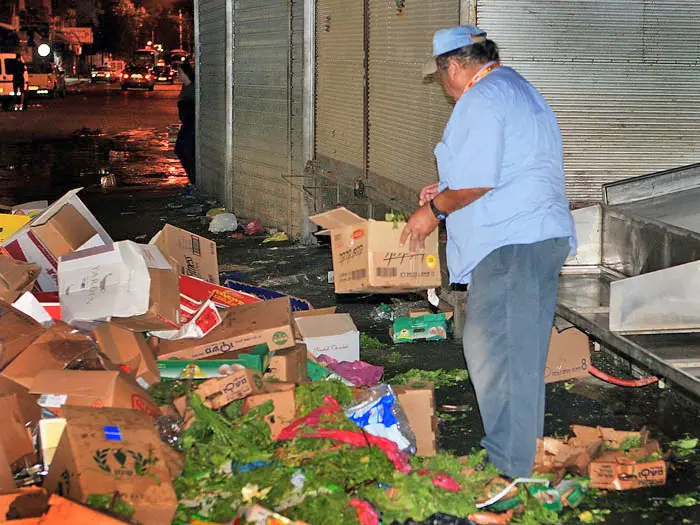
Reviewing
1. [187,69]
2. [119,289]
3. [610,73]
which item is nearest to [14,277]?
[119,289]

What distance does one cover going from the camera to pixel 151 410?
15.0 ft


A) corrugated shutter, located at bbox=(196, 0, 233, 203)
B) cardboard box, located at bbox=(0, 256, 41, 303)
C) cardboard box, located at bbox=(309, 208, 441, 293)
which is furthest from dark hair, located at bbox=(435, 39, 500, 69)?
corrugated shutter, located at bbox=(196, 0, 233, 203)

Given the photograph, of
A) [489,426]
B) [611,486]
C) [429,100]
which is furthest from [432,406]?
[429,100]

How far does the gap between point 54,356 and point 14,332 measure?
308 millimetres

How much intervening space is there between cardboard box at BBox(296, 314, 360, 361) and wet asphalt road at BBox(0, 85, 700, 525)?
372 mm

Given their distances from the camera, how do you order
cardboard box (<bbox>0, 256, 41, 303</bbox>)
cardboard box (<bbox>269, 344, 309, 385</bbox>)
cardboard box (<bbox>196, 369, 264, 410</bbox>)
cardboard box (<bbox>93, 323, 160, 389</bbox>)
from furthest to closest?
cardboard box (<bbox>0, 256, 41, 303</bbox>), cardboard box (<bbox>269, 344, 309, 385</bbox>), cardboard box (<bbox>93, 323, 160, 389</bbox>), cardboard box (<bbox>196, 369, 264, 410</bbox>)

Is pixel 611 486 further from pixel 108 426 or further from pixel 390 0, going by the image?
pixel 390 0

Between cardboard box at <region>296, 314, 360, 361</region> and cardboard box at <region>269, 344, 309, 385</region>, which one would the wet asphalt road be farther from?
cardboard box at <region>269, 344, 309, 385</region>

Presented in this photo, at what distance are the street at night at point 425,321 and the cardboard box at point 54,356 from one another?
0.01 metres

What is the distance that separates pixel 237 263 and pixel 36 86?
128 feet

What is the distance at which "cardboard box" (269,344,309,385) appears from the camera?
524 cm

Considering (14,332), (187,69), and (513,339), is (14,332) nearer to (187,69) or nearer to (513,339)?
(513,339)

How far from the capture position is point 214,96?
556 inches

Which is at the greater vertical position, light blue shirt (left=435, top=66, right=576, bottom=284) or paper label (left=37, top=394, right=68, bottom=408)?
light blue shirt (left=435, top=66, right=576, bottom=284)
